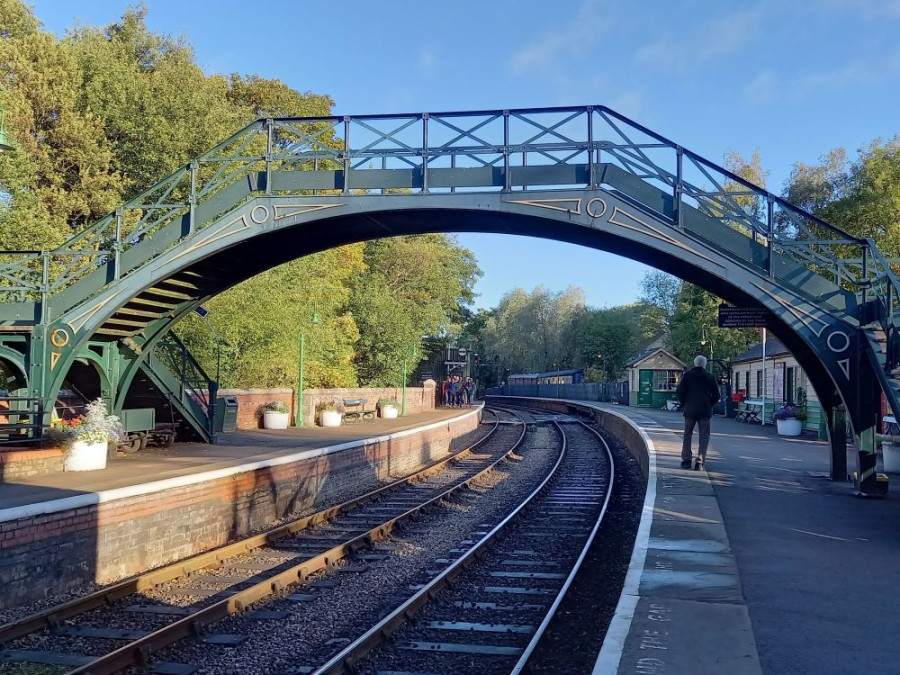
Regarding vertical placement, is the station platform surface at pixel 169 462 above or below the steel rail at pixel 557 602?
above

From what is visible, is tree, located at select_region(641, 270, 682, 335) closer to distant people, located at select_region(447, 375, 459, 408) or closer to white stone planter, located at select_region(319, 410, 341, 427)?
distant people, located at select_region(447, 375, 459, 408)

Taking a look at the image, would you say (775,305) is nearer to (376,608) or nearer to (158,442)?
(376,608)

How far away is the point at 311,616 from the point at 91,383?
32.4 ft

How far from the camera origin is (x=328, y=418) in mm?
24094

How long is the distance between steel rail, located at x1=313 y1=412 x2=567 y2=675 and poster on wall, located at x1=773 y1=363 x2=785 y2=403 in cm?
1977

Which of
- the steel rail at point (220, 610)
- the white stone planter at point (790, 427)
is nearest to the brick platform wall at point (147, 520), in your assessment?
the steel rail at point (220, 610)

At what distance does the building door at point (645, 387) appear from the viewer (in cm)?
4750

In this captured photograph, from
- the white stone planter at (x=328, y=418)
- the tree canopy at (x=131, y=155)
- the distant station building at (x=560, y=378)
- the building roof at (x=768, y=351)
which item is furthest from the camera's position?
the distant station building at (x=560, y=378)

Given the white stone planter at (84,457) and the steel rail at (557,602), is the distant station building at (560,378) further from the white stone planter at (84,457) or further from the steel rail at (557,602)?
the white stone planter at (84,457)

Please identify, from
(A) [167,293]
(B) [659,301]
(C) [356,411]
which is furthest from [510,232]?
(B) [659,301]

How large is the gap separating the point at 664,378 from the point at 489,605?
1648 inches

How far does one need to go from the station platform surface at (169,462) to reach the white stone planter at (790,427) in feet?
37.1

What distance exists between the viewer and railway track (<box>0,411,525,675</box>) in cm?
627

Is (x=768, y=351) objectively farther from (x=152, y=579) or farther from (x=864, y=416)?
(x=152, y=579)
